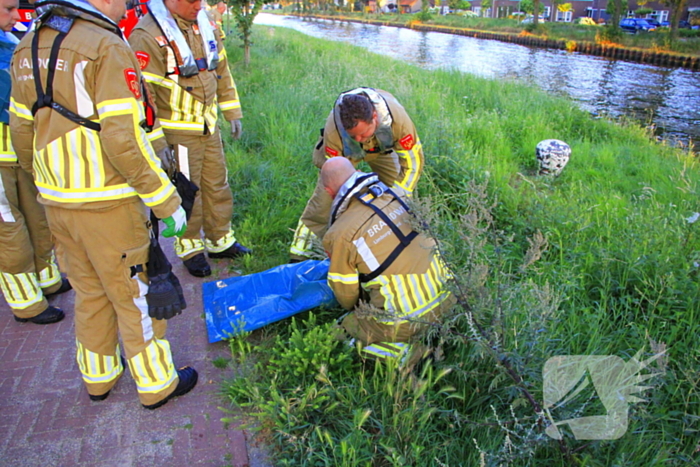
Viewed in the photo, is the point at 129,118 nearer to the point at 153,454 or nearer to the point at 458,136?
the point at 153,454

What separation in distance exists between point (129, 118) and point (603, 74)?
2054 centimetres

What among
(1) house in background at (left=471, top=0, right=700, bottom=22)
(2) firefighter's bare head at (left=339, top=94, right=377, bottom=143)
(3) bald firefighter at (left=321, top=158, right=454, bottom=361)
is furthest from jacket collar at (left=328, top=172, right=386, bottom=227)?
(1) house in background at (left=471, top=0, right=700, bottom=22)

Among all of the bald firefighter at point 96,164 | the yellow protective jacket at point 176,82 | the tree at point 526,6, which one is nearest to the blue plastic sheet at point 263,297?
the bald firefighter at point 96,164

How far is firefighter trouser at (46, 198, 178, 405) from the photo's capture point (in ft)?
7.18

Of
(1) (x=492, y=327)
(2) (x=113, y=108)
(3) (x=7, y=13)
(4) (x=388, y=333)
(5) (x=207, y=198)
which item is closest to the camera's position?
(2) (x=113, y=108)

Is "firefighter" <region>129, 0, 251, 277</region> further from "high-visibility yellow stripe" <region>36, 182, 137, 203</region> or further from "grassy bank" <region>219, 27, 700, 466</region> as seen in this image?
"high-visibility yellow stripe" <region>36, 182, 137, 203</region>

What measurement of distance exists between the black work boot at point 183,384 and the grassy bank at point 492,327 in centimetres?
27

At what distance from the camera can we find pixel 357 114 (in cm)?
294

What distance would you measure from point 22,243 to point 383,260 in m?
2.30

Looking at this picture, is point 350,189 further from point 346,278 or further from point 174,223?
point 174,223

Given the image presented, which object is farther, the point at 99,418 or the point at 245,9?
the point at 245,9

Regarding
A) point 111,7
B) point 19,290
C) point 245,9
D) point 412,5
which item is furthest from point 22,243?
point 412,5

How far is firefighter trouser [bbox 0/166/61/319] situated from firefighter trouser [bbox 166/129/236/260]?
92 centimetres

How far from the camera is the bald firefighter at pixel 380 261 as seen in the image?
8.04 feet
